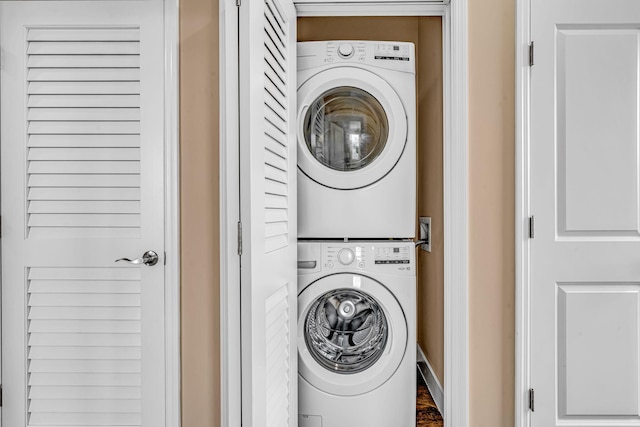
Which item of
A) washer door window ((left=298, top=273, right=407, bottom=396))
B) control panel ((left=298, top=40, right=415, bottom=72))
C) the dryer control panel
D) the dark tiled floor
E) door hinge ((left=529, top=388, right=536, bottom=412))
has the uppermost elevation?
control panel ((left=298, top=40, right=415, bottom=72))

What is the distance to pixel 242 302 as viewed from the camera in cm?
135

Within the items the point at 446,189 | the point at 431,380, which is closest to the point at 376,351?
the point at 431,380

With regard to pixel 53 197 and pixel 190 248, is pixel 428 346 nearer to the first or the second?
pixel 190 248

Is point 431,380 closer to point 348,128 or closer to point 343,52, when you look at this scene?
point 348,128

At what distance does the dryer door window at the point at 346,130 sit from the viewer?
2111 mm

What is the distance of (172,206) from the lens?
1646 millimetres

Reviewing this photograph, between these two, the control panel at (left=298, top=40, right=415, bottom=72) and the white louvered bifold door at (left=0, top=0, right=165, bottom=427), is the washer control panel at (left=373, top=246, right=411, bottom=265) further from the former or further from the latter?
the white louvered bifold door at (left=0, top=0, right=165, bottom=427)

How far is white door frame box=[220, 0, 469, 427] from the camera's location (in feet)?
4.56

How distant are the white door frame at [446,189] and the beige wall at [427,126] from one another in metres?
0.40

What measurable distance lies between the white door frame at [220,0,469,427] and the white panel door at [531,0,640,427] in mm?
264

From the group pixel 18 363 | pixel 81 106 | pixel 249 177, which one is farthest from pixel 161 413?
pixel 81 106

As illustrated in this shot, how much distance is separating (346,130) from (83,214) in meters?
1.16

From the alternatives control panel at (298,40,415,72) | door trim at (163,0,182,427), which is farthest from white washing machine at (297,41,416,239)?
door trim at (163,0,182,427)

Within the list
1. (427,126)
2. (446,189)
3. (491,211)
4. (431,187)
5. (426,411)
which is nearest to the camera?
(491,211)
